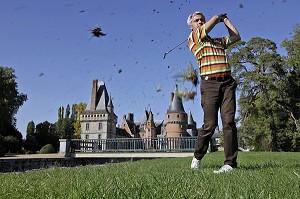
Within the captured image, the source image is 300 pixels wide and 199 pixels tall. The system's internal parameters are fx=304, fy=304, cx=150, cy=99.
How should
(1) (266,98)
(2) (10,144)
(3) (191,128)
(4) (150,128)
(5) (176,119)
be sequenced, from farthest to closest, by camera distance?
1. (4) (150,128)
2. (3) (191,128)
3. (5) (176,119)
4. (2) (10,144)
5. (1) (266,98)

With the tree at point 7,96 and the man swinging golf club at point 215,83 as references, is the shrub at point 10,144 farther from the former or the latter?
the man swinging golf club at point 215,83

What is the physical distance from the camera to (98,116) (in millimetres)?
74000

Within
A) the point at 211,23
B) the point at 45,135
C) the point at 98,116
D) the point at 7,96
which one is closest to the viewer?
the point at 211,23

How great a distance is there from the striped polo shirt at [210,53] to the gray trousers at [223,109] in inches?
5.8

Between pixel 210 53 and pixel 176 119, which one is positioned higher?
pixel 176 119

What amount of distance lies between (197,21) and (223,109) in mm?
1238

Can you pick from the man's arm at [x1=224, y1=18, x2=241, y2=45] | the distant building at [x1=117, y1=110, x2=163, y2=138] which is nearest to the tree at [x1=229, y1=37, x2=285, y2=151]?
the man's arm at [x1=224, y1=18, x2=241, y2=45]

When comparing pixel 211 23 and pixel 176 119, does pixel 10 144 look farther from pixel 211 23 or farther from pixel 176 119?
pixel 211 23

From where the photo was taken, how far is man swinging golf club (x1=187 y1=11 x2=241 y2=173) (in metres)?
3.69

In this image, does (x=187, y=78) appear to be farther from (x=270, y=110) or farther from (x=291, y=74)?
(x=291, y=74)

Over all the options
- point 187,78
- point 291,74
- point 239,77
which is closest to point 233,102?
point 187,78

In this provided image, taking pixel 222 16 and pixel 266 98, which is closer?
pixel 222 16

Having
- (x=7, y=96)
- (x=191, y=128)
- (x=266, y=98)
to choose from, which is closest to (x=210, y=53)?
(x=266, y=98)

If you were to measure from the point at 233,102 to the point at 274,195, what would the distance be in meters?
2.20
